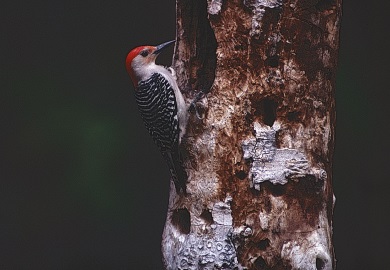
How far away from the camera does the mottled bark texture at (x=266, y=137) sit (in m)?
3.58

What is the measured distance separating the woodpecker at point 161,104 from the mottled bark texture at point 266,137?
0.16 metres

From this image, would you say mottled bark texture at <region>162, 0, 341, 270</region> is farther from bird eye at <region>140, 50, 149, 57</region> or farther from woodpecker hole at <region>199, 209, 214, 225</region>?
bird eye at <region>140, 50, 149, 57</region>

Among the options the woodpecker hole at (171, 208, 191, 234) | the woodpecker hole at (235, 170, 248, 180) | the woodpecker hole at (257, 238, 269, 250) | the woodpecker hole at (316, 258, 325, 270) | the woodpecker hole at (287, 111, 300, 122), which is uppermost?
the woodpecker hole at (287, 111, 300, 122)

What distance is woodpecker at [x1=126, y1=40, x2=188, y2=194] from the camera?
150 inches

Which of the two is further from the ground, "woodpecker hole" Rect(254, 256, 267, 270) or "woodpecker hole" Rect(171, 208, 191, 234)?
"woodpecker hole" Rect(171, 208, 191, 234)

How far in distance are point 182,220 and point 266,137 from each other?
680 mm

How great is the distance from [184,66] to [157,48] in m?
0.33

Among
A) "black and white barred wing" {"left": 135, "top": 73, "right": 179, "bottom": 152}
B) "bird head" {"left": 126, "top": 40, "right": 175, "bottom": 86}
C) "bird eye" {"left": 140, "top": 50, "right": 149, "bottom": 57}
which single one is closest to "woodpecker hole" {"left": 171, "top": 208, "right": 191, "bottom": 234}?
"black and white barred wing" {"left": 135, "top": 73, "right": 179, "bottom": 152}

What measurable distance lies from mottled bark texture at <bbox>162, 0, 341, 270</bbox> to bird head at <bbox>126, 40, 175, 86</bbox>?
0.54 m

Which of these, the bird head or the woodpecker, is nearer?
the woodpecker

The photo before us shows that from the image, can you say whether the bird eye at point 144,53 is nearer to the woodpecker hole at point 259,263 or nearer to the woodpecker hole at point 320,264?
the woodpecker hole at point 259,263

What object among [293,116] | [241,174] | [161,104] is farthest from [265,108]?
[161,104]

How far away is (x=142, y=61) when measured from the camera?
4121mm

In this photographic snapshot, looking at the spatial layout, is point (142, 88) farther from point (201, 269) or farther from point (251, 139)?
point (201, 269)
